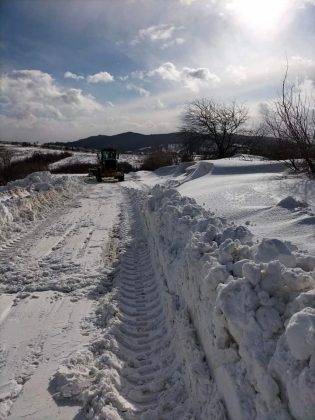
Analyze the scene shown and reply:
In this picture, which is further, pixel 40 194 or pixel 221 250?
pixel 40 194

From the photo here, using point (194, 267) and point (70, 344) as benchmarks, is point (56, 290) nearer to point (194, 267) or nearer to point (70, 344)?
point (70, 344)

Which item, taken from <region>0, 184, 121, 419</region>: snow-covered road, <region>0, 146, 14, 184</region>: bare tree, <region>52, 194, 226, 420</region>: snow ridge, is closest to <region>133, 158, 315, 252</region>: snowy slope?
<region>52, 194, 226, 420</region>: snow ridge

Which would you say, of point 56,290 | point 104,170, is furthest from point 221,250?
point 104,170

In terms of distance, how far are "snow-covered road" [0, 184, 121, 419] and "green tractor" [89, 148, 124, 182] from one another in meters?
16.4

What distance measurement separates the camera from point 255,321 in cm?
292

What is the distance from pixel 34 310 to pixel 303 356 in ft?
14.0

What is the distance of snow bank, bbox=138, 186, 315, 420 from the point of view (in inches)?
92.8

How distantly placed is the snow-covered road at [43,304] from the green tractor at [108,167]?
16.4 meters

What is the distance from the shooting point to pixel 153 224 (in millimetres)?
9016

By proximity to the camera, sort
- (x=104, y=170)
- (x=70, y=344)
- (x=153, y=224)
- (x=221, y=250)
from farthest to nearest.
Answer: (x=104, y=170)
(x=153, y=224)
(x=70, y=344)
(x=221, y=250)

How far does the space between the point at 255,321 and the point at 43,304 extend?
12.6ft

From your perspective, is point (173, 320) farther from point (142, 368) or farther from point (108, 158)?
point (108, 158)

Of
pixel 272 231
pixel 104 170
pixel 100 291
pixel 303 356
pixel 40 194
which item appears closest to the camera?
pixel 303 356

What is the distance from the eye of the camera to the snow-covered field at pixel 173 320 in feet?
9.08
